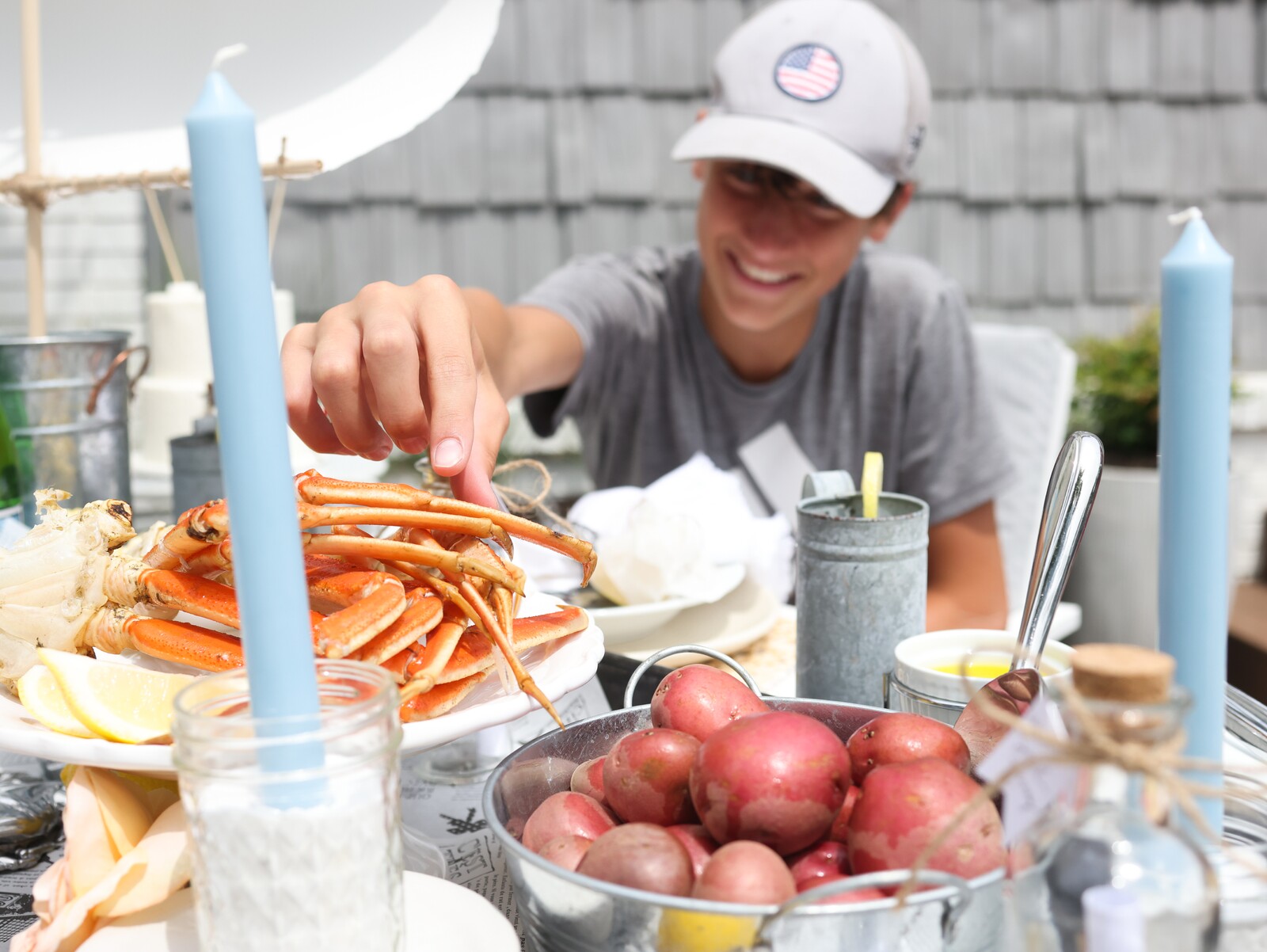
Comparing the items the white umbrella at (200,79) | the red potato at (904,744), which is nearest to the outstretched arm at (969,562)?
the white umbrella at (200,79)

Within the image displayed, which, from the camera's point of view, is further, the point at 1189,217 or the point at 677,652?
the point at 677,652

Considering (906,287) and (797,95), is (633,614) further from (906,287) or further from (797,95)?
(906,287)

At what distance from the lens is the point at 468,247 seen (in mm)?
3002

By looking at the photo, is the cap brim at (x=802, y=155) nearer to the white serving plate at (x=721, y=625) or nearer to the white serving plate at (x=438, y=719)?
the white serving plate at (x=721, y=625)

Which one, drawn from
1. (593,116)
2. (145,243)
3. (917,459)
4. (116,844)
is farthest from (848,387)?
(145,243)

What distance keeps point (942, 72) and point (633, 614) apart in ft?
8.39

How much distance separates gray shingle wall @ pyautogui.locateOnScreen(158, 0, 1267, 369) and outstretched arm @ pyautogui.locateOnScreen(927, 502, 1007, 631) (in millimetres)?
1459

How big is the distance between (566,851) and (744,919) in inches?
4.0

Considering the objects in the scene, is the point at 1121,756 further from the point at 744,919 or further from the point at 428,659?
the point at 428,659

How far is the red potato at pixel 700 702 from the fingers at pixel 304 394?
40 centimetres

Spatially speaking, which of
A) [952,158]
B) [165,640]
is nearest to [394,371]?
[165,640]

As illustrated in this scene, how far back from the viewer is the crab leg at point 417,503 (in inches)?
25.8

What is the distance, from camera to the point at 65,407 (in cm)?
112

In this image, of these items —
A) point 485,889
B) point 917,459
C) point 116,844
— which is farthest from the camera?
point 917,459
